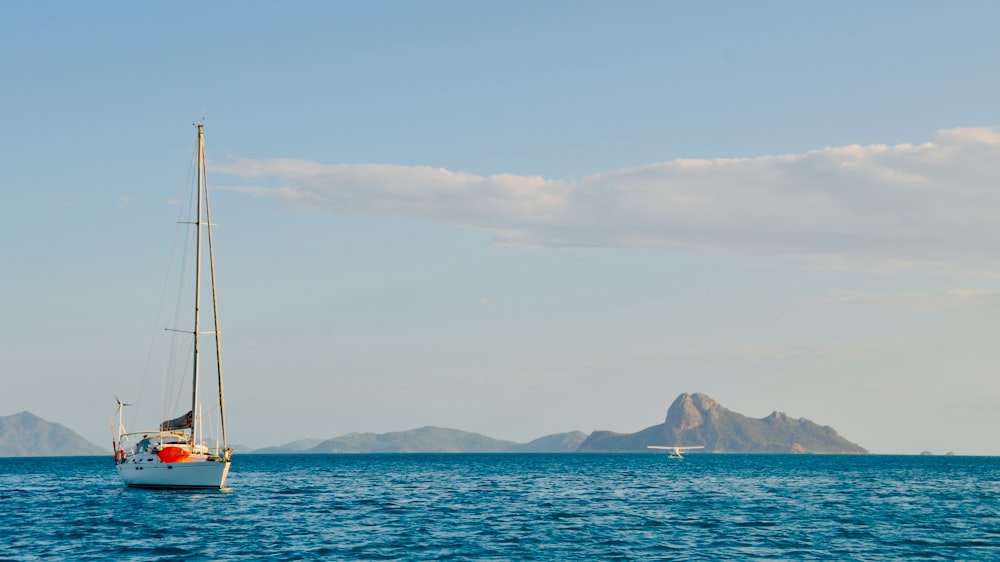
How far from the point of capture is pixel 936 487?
124m

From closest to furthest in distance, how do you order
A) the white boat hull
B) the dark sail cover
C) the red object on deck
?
the white boat hull → the red object on deck → the dark sail cover

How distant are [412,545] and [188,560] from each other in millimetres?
12312

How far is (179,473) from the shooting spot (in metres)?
85.4

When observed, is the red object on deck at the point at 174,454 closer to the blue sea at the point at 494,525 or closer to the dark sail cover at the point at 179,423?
the dark sail cover at the point at 179,423

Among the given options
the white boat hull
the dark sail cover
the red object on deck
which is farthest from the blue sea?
the dark sail cover

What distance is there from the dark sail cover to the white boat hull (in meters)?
3.36

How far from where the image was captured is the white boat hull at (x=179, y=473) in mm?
84750

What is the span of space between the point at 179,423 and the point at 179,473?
5.76 meters

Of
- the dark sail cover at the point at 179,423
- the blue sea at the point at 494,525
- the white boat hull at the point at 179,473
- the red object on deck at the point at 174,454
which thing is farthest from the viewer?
the dark sail cover at the point at 179,423

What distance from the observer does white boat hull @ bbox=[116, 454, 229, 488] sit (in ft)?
278

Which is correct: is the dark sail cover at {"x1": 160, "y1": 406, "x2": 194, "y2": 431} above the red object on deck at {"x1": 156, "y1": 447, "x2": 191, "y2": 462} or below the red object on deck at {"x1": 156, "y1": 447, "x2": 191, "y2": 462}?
above

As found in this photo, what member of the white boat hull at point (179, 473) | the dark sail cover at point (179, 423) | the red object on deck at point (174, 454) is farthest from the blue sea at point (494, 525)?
the dark sail cover at point (179, 423)

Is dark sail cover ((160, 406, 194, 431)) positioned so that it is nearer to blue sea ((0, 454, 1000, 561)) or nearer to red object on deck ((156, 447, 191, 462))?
red object on deck ((156, 447, 191, 462))

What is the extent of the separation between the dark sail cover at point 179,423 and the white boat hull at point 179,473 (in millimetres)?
3356
